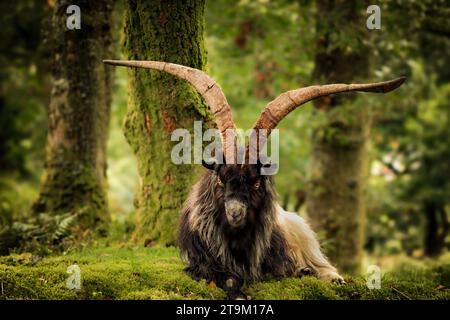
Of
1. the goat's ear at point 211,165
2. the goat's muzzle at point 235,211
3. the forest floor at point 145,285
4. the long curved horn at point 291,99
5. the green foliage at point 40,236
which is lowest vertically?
the forest floor at point 145,285

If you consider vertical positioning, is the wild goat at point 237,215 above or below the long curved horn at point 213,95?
below

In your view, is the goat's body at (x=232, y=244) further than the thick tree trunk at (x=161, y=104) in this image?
No

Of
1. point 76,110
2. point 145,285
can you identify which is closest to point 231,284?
point 145,285

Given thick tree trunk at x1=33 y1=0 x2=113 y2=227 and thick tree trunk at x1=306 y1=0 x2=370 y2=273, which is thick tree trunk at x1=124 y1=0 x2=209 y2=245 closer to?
thick tree trunk at x1=33 y1=0 x2=113 y2=227

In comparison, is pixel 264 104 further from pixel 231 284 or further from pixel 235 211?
pixel 235 211

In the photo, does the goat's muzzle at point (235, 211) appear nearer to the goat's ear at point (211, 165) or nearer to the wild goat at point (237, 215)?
the wild goat at point (237, 215)

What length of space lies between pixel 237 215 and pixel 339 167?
7.52 m

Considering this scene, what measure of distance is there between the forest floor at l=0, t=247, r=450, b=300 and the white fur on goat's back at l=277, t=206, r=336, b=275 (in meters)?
0.44

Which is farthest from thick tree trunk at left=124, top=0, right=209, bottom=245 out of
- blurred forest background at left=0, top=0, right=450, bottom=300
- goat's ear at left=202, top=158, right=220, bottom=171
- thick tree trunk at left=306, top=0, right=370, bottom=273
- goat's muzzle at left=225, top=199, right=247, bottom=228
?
thick tree trunk at left=306, top=0, right=370, bottom=273

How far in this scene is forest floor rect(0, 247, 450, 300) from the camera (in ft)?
18.2

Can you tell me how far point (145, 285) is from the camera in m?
5.83

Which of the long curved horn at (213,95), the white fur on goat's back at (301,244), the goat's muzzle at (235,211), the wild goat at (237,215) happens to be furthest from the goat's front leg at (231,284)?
the long curved horn at (213,95)

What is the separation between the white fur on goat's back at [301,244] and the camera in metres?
6.57

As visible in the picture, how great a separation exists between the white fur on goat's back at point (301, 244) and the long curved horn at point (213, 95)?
4.27 ft
